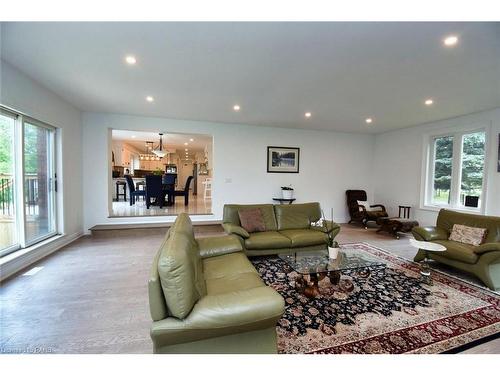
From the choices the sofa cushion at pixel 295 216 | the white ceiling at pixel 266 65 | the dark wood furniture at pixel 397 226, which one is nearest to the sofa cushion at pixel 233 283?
the sofa cushion at pixel 295 216

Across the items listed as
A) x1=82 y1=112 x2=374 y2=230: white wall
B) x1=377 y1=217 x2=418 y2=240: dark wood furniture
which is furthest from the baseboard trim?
x1=377 y1=217 x2=418 y2=240: dark wood furniture

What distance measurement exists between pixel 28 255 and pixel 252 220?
10.8 feet

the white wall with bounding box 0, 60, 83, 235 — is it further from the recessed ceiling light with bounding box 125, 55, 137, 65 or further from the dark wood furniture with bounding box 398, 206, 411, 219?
the dark wood furniture with bounding box 398, 206, 411, 219

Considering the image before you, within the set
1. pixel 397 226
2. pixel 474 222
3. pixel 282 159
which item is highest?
pixel 282 159

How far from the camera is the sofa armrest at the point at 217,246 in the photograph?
2.60 m

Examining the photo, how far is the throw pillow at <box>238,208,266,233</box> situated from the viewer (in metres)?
3.70

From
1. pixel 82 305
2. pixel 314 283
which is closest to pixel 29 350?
pixel 82 305

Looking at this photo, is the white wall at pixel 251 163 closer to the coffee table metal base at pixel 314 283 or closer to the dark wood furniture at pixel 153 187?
the dark wood furniture at pixel 153 187

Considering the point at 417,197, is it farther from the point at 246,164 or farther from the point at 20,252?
the point at 20,252

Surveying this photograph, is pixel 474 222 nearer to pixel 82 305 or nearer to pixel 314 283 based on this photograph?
pixel 314 283

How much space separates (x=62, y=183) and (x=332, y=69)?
492cm

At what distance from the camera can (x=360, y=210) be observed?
6.20 metres

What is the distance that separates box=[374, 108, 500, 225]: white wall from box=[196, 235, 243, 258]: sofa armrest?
5.04 meters

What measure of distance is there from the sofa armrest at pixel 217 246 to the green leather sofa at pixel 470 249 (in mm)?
2773
